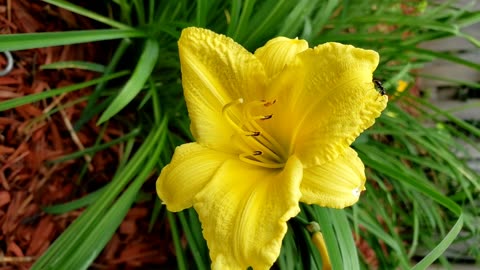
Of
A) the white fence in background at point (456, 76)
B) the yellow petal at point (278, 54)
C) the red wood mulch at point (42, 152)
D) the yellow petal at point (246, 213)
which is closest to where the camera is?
the yellow petal at point (246, 213)

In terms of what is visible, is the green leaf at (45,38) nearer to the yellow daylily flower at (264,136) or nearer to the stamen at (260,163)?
the yellow daylily flower at (264,136)

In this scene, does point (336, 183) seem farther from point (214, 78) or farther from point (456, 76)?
point (456, 76)

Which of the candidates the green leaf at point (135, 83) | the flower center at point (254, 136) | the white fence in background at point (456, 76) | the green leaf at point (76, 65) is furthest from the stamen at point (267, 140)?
the white fence in background at point (456, 76)

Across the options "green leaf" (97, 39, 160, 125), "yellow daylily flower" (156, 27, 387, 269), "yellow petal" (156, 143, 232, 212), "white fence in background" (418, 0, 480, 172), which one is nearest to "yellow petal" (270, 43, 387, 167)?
"yellow daylily flower" (156, 27, 387, 269)

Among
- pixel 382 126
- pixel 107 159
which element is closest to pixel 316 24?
pixel 382 126

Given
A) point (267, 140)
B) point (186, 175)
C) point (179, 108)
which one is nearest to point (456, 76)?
point (179, 108)
